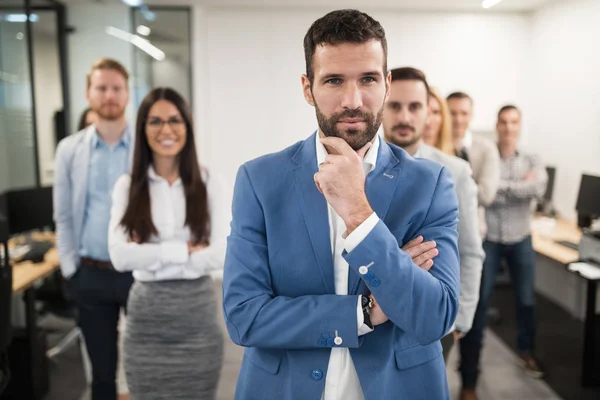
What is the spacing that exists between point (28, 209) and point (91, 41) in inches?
102

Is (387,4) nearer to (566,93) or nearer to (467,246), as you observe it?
(566,93)

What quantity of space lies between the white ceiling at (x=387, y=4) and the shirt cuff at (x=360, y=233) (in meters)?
4.69

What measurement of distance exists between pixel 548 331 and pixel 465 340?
1.79m

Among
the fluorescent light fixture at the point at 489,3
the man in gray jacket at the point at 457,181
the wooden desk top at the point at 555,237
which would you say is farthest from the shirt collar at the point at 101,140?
the fluorescent light fixture at the point at 489,3

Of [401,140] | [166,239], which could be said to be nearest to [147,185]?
[166,239]

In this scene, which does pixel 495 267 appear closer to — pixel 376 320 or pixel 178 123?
pixel 178 123

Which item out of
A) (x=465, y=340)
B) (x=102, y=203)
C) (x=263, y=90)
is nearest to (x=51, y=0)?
(x=263, y=90)

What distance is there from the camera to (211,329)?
2178 mm

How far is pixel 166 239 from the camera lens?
7.19 ft

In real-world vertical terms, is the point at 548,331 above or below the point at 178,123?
below

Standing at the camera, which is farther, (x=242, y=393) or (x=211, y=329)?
(x=211, y=329)

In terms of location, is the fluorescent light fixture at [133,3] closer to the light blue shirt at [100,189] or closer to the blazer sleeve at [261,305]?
the light blue shirt at [100,189]

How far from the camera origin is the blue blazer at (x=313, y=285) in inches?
46.2

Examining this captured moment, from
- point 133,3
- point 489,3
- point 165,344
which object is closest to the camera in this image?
point 165,344
